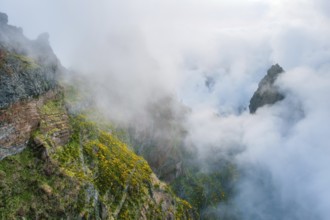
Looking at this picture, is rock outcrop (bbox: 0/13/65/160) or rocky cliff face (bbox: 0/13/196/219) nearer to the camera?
rocky cliff face (bbox: 0/13/196/219)

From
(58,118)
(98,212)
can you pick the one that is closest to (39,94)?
(58,118)

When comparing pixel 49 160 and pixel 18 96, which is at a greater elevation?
pixel 18 96

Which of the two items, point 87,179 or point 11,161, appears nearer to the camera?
point 11,161

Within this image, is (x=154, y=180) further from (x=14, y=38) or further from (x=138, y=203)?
(x=14, y=38)

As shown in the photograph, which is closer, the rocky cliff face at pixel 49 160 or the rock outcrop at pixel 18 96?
the rocky cliff face at pixel 49 160

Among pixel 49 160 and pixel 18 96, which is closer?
pixel 18 96

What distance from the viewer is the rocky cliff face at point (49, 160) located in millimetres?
102438

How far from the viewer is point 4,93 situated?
347ft

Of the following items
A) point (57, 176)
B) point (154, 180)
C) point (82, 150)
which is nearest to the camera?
point (57, 176)

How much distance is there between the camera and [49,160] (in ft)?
374

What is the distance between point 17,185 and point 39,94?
127ft

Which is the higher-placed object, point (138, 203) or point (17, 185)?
point (138, 203)

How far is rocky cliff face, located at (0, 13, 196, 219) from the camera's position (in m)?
102

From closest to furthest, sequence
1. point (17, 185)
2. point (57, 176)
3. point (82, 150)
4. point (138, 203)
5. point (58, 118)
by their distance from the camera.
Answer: point (17, 185) < point (57, 176) < point (58, 118) < point (82, 150) < point (138, 203)
